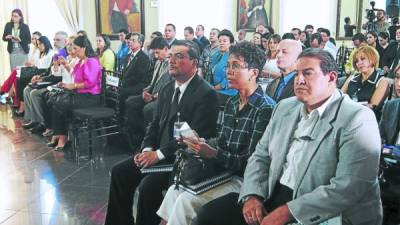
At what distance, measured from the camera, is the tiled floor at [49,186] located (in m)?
3.39

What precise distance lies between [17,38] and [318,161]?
795 centimetres

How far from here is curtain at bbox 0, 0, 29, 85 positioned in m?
9.56

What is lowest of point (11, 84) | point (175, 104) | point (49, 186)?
point (49, 186)

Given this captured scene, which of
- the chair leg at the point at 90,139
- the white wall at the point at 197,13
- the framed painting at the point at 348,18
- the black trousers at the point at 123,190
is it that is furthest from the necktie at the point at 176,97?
the white wall at the point at 197,13

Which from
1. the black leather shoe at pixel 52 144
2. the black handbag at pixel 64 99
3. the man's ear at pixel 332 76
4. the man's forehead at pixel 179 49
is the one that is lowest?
the black leather shoe at pixel 52 144

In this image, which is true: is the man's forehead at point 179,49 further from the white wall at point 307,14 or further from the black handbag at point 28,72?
the white wall at point 307,14

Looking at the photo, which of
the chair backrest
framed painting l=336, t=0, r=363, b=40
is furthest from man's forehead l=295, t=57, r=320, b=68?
framed painting l=336, t=0, r=363, b=40

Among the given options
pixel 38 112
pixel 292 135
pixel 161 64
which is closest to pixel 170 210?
pixel 292 135

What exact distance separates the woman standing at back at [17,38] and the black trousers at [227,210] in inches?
295

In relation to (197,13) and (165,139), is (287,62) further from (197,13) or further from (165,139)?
(197,13)

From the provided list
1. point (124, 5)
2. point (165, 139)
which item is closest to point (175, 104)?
point (165, 139)

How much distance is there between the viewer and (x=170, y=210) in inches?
95.3

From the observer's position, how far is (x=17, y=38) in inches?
339

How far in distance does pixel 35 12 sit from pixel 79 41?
18.5 feet
